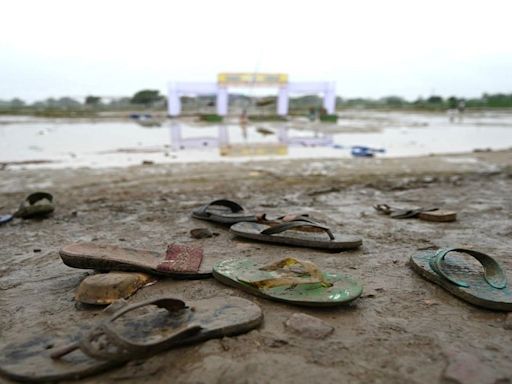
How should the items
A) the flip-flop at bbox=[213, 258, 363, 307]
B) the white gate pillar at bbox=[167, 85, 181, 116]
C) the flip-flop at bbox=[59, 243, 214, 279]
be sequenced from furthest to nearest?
the white gate pillar at bbox=[167, 85, 181, 116] < the flip-flop at bbox=[59, 243, 214, 279] < the flip-flop at bbox=[213, 258, 363, 307]

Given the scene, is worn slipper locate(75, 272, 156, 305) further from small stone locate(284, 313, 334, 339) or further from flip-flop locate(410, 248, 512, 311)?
flip-flop locate(410, 248, 512, 311)

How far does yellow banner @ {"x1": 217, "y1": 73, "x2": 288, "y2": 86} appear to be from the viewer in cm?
3453

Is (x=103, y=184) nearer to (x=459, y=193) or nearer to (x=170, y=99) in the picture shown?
(x=459, y=193)

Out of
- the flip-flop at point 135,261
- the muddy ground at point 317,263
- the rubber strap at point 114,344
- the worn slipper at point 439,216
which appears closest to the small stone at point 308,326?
the muddy ground at point 317,263

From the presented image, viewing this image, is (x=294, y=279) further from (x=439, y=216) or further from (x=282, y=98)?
(x=282, y=98)

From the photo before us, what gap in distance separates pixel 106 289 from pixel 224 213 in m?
1.72

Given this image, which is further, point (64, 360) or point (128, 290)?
point (128, 290)

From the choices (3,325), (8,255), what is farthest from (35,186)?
(3,325)

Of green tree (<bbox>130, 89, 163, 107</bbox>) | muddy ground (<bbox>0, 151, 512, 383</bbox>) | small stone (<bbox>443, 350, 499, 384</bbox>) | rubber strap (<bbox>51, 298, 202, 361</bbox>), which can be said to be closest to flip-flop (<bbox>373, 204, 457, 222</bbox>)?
muddy ground (<bbox>0, 151, 512, 383</bbox>)

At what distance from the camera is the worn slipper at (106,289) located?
76.0 inches

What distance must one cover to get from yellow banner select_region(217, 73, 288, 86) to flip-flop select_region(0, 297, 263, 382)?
33925mm

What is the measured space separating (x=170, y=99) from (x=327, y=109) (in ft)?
44.5

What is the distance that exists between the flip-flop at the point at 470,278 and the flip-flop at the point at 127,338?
39.5 inches

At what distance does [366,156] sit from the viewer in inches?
415
